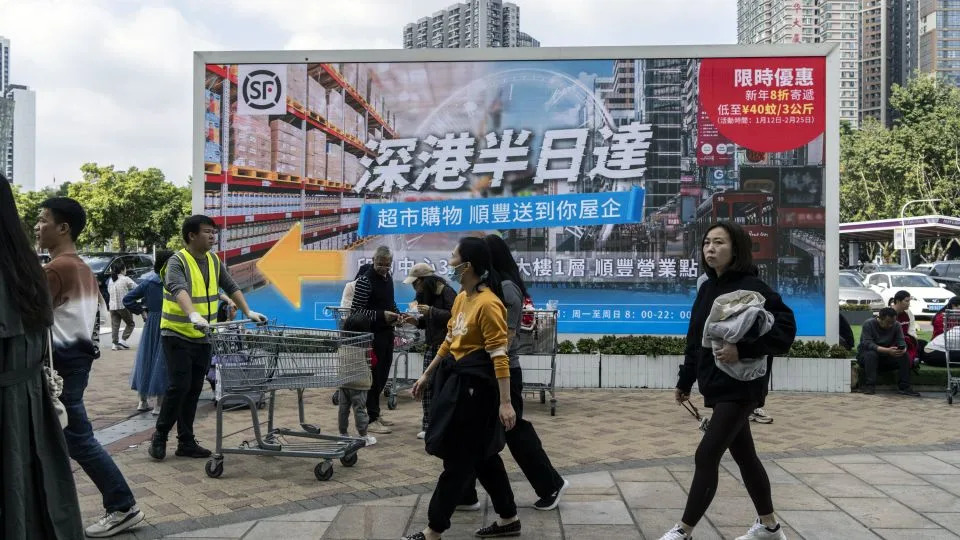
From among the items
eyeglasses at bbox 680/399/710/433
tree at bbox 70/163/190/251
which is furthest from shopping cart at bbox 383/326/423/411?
tree at bbox 70/163/190/251

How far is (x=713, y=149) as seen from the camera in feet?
34.0

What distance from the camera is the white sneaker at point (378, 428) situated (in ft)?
24.2

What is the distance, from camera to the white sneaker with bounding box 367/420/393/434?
7.39m

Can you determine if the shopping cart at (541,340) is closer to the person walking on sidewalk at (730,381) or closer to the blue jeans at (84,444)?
the person walking on sidewalk at (730,381)

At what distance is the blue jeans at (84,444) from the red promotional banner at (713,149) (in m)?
7.90

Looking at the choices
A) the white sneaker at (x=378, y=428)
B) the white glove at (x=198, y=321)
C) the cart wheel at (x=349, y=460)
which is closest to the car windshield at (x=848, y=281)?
the white sneaker at (x=378, y=428)

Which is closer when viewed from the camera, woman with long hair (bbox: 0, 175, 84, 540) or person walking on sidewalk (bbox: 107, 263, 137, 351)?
woman with long hair (bbox: 0, 175, 84, 540)

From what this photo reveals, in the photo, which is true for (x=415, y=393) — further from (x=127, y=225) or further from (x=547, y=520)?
(x=127, y=225)

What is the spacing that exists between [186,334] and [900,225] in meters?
25.5

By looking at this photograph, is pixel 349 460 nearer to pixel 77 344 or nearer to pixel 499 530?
pixel 499 530

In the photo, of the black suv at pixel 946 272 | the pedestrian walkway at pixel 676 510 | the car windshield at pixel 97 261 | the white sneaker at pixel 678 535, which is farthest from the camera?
the black suv at pixel 946 272

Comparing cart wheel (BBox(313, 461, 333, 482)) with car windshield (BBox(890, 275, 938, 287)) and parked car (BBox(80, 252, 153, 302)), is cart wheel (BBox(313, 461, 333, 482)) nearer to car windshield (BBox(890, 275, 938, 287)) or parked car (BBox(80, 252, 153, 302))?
parked car (BBox(80, 252, 153, 302))

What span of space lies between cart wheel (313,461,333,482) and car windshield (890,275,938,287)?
71.2 ft

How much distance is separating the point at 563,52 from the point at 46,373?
8.27 meters
